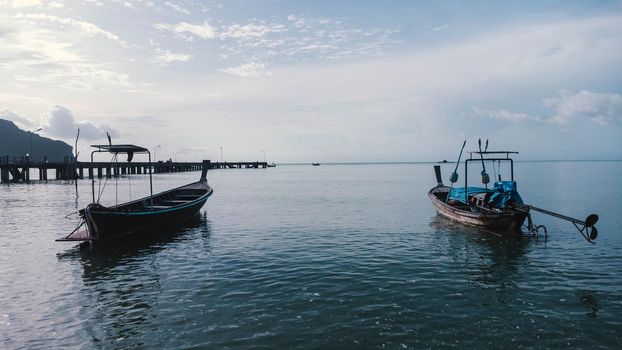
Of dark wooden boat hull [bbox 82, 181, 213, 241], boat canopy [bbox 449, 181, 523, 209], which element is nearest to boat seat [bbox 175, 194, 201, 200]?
dark wooden boat hull [bbox 82, 181, 213, 241]

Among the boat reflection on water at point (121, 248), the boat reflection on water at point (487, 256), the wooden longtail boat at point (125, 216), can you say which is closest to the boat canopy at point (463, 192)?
the boat reflection on water at point (487, 256)

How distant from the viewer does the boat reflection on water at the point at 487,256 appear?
14500 mm

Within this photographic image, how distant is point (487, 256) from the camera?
18969 millimetres

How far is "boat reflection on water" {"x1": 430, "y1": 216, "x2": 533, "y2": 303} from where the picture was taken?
14.5m

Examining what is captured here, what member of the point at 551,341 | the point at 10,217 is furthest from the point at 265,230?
the point at 10,217

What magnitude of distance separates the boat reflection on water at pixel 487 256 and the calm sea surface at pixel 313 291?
10cm

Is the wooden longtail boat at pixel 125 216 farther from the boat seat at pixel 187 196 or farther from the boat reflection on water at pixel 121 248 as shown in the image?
the boat seat at pixel 187 196

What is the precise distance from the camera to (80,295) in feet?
44.2

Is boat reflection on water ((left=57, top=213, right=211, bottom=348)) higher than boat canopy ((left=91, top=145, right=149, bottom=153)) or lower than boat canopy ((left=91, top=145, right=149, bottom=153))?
lower

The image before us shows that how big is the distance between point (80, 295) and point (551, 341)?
14153mm

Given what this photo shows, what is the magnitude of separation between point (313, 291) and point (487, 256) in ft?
32.3

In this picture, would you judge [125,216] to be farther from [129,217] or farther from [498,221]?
[498,221]

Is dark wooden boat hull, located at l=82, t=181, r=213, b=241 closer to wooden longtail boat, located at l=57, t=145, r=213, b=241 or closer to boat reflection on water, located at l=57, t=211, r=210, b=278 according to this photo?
wooden longtail boat, located at l=57, t=145, r=213, b=241

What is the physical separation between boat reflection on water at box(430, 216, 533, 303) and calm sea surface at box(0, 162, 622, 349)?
0.10 meters
